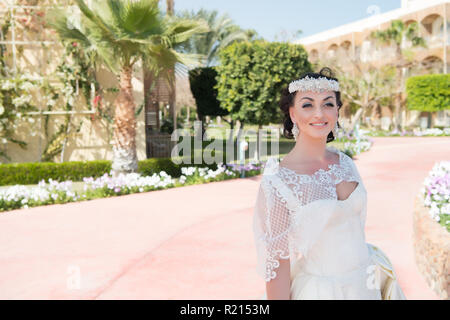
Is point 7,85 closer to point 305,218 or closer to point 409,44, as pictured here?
point 305,218

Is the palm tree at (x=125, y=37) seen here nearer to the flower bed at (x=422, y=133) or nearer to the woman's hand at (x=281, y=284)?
the woman's hand at (x=281, y=284)

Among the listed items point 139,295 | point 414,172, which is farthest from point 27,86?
point 414,172

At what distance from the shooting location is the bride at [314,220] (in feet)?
6.32

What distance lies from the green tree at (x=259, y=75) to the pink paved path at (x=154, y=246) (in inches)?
285

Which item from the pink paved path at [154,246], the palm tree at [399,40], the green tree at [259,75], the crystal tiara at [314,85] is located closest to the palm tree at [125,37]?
the pink paved path at [154,246]

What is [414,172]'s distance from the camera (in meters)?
12.6

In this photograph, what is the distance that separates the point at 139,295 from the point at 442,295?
3.21 meters

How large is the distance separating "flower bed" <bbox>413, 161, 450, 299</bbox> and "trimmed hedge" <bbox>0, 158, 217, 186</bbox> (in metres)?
8.90

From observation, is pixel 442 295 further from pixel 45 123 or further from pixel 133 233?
pixel 45 123

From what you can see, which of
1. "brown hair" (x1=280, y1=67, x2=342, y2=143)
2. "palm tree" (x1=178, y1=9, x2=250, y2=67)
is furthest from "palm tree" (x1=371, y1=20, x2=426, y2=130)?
"brown hair" (x1=280, y1=67, x2=342, y2=143)

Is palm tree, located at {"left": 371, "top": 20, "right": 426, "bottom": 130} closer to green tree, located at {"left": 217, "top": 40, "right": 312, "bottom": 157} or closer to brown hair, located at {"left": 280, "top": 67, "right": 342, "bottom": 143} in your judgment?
green tree, located at {"left": 217, "top": 40, "right": 312, "bottom": 157}

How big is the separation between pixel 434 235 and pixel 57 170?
1111 cm

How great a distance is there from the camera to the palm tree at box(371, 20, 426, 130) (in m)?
32.8

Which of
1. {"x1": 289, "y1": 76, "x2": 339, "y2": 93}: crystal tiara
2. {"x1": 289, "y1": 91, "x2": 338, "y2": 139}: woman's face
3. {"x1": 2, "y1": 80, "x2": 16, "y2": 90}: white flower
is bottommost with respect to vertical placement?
{"x1": 289, "y1": 91, "x2": 338, "y2": 139}: woman's face
